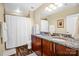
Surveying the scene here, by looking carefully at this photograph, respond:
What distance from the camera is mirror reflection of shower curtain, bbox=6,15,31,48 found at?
1765 mm

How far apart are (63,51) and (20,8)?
102 cm

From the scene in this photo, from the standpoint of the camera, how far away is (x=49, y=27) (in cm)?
183

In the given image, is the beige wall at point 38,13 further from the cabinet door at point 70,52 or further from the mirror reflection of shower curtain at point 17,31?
the cabinet door at point 70,52

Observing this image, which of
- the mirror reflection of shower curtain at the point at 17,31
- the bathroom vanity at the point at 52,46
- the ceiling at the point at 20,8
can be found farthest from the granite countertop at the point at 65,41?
the ceiling at the point at 20,8

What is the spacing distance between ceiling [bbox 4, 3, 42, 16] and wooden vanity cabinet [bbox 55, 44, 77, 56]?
0.76 meters

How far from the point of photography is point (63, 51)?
166cm

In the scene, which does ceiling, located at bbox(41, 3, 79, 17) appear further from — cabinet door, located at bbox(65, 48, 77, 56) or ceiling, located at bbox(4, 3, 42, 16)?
cabinet door, located at bbox(65, 48, 77, 56)

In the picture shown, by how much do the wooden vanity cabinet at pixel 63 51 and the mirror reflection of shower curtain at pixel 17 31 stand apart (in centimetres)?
53

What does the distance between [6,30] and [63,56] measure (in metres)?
1.04

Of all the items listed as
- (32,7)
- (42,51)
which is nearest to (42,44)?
(42,51)

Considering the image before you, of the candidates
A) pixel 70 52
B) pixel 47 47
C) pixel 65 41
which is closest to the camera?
pixel 70 52

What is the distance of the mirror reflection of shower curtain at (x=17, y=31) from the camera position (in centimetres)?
176

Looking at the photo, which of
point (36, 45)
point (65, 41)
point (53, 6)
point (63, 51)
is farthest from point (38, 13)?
point (63, 51)

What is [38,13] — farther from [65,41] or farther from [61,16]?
[65,41]
